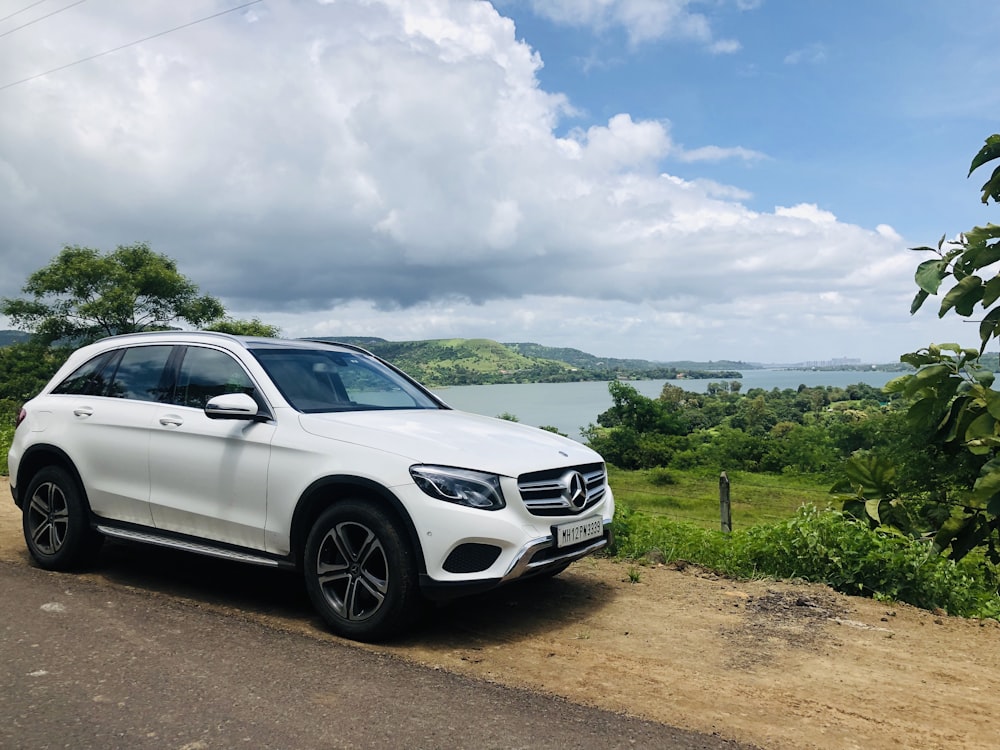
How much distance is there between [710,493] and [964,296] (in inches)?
2006

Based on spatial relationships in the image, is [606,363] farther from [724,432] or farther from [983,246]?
[983,246]

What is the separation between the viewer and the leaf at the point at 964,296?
13.2 ft

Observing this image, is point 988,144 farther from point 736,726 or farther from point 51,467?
point 51,467

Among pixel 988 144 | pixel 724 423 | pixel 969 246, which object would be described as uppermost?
pixel 988 144

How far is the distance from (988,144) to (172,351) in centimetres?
532

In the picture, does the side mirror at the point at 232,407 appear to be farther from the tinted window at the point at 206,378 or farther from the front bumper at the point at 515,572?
the front bumper at the point at 515,572

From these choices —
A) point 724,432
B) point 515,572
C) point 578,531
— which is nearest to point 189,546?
point 515,572

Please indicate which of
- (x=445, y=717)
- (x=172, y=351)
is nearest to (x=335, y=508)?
(x=445, y=717)

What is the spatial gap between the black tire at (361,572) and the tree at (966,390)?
118 inches

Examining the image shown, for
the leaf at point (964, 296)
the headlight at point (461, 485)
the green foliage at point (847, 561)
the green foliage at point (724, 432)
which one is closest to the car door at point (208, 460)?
the headlight at point (461, 485)

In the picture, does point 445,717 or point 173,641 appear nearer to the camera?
point 445,717

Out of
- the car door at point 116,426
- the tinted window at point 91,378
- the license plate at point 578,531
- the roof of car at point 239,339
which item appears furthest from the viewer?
the tinted window at point 91,378

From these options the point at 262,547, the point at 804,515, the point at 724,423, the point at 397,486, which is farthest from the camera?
the point at 724,423

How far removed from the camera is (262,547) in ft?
17.0
